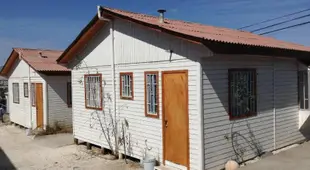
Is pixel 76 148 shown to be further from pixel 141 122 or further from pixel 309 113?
pixel 309 113

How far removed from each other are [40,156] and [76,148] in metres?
1.32

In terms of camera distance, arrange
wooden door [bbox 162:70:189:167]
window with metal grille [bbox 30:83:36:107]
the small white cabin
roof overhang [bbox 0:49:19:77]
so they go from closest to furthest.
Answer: wooden door [bbox 162:70:189:167] → the small white cabin → window with metal grille [bbox 30:83:36:107] → roof overhang [bbox 0:49:19:77]

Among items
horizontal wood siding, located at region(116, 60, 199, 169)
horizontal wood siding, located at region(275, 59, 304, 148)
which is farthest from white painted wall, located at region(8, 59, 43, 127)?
horizontal wood siding, located at region(275, 59, 304, 148)

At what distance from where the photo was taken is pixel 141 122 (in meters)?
8.52

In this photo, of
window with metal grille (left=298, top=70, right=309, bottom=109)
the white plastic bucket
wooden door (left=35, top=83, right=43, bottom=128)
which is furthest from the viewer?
wooden door (left=35, top=83, right=43, bottom=128)

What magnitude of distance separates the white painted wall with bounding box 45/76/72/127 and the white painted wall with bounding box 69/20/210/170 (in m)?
3.98

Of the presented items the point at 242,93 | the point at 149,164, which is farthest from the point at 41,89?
the point at 242,93

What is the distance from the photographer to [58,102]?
596 inches

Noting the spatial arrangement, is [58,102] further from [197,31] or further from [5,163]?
[197,31]

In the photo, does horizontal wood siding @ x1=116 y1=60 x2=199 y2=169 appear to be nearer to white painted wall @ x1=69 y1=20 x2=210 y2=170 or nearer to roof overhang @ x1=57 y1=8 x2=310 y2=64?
white painted wall @ x1=69 y1=20 x2=210 y2=170

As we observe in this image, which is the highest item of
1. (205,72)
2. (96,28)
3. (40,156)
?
(96,28)

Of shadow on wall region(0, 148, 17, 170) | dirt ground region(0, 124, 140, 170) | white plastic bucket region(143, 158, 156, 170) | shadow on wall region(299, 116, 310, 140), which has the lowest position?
shadow on wall region(0, 148, 17, 170)

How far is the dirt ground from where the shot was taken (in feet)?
29.3

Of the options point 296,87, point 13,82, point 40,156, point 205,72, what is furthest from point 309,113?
point 13,82
